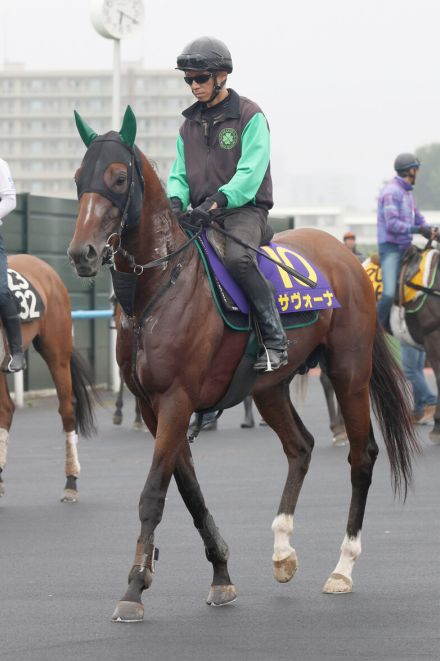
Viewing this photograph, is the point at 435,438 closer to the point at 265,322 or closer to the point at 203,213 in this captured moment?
the point at 265,322

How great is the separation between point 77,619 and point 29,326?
5336 millimetres

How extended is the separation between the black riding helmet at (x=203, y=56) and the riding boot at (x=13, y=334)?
430cm

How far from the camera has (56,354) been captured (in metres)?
11.8

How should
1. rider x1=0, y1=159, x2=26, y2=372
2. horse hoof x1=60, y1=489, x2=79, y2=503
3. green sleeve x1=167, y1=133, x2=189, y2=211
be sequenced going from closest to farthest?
green sleeve x1=167, y1=133, x2=189, y2=211, horse hoof x1=60, y1=489, x2=79, y2=503, rider x1=0, y1=159, x2=26, y2=372

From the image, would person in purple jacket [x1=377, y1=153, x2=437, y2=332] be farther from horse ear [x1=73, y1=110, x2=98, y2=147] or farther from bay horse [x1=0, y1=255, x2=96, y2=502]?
horse ear [x1=73, y1=110, x2=98, y2=147]

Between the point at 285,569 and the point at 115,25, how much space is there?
16.6 m

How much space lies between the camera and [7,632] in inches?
251

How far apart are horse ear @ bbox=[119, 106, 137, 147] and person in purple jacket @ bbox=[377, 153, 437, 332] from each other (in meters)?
8.80

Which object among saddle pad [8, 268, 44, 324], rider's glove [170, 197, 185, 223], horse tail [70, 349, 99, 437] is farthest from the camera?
horse tail [70, 349, 99, 437]

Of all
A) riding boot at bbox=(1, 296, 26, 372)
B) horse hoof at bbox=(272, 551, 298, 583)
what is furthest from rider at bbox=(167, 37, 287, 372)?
riding boot at bbox=(1, 296, 26, 372)

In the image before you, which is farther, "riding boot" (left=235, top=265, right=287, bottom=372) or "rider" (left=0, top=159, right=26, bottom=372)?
"rider" (left=0, top=159, right=26, bottom=372)

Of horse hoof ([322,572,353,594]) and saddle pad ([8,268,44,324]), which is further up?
saddle pad ([8,268,44,324])

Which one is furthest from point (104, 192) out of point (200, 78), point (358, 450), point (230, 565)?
point (230, 565)

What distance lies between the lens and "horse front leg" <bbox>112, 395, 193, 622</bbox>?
21.5 feet
